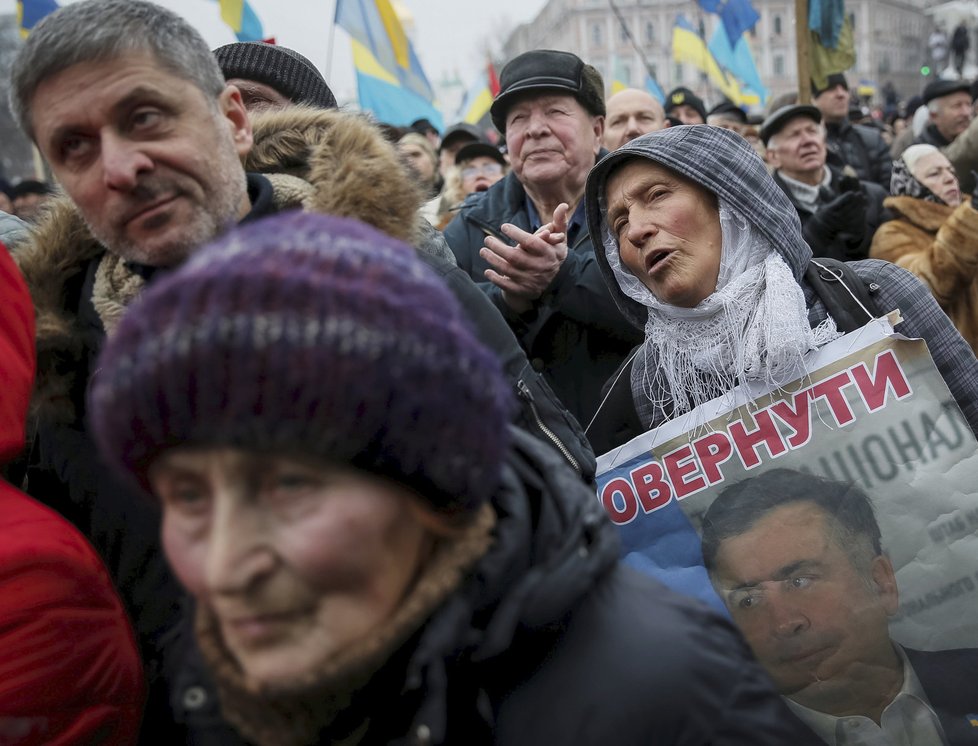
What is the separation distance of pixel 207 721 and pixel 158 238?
869 millimetres

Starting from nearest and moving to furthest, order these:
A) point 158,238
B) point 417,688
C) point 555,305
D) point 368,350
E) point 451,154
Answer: point 368,350 < point 417,688 < point 158,238 < point 555,305 < point 451,154

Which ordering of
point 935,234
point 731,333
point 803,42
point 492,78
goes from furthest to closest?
point 492,78, point 803,42, point 935,234, point 731,333

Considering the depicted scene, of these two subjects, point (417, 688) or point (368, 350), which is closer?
point (368, 350)

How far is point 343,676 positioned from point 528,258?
1.80m

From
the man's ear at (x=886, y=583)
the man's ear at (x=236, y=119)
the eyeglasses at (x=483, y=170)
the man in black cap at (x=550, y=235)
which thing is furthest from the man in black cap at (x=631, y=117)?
the man's ear at (x=886, y=583)

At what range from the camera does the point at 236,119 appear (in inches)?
72.9

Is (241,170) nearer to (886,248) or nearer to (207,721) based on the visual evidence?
(207,721)

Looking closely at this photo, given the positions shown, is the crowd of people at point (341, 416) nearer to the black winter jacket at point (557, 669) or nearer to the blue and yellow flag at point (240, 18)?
the black winter jacket at point (557, 669)

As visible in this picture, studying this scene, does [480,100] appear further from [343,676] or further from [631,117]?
[343,676]

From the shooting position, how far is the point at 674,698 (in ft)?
3.54

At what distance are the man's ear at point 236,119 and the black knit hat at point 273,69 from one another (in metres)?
0.93

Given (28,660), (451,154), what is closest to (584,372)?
(28,660)

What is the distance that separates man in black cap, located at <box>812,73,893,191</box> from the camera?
6582mm

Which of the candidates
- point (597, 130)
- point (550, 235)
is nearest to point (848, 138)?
point (597, 130)
